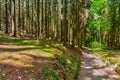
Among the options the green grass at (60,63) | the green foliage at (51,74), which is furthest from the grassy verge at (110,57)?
the green foliage at (51,74)

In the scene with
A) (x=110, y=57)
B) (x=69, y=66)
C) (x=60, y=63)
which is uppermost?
(x=60, y=63)

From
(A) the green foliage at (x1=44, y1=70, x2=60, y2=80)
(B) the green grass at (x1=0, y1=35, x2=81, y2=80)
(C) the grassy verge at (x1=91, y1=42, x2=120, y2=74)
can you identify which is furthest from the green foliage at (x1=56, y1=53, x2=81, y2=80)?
(C) the grassy verge at (x1=91, y1=42, x2=120, y2=74)

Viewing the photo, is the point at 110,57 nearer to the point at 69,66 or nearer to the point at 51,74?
the point at 69,66

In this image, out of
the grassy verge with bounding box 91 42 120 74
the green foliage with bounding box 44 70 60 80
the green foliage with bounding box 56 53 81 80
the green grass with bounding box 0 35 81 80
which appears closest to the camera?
the green foliage with bounding box 44 70 60 80

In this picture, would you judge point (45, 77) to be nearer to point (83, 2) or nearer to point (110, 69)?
point (110, 69)

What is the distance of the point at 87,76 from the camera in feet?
56.8

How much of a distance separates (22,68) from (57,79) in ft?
5.58

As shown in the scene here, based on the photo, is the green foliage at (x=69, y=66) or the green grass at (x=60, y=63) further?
the green foliage at (x=69, y=66)

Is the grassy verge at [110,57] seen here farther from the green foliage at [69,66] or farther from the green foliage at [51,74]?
the green foliage at [51,74]

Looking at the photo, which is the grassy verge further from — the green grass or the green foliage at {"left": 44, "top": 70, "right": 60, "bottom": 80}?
the green foliage at {"left": 44, "top": 70, "right": 60, "bottom": 80}

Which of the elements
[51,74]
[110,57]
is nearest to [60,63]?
[51,74]

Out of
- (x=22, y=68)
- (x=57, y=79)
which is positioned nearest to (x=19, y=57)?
(x=22, y=68)

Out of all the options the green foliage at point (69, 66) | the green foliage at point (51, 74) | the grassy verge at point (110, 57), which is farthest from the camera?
the grassy verge at point (110, 57)

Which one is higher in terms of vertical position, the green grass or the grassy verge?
the green grass
